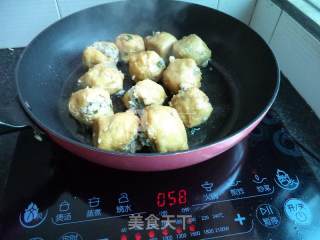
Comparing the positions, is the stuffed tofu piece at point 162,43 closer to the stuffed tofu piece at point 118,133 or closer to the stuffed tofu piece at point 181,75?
the stuffed tofu piece at point 181,75

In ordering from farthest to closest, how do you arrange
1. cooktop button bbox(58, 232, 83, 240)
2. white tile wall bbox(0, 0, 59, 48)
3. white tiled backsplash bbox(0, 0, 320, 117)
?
1. white tile wall bbox(0, 0, 59, 48)
2. white tiled backsplash bbox(0, 0, 320, 117)
3. cooktop button bbox(58, 232, 83, 240)

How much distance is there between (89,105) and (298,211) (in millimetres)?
538

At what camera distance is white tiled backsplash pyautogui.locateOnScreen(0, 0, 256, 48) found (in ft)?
3.19

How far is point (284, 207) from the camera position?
0.62 m

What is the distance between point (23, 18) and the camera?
100cm

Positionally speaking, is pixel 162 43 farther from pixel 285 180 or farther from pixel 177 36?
pixel 285 180

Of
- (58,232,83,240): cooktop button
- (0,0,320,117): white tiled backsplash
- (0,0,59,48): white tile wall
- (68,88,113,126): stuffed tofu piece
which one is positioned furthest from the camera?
(0,0,59,48): white tile wall

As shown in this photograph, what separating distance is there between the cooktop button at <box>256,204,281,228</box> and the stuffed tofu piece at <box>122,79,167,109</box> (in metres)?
0.38

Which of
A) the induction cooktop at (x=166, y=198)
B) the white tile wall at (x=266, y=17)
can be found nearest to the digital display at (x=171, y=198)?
the induction cooktop at (x=166, y=198)

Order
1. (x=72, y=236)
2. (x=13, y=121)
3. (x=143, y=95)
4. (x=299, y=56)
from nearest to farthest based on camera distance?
1. (x=72, y=236)
2. (x=13, y=121)
3. (x=143, y=95)
4. (x=299, y=56)

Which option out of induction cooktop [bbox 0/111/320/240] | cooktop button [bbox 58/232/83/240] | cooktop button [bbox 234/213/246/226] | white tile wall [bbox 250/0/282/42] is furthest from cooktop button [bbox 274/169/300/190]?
white tile wall [bbox 250/0/282/42]

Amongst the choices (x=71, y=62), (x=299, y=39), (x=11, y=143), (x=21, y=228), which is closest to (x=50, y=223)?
(x=21, y=228)

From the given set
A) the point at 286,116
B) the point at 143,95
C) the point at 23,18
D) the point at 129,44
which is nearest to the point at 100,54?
the point at 129,44

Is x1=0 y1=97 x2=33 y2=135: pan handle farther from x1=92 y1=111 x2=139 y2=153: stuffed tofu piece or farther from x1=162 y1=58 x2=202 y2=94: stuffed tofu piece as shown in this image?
x1=162 y1=58 x2=202 y2=94: stuffed tofu piece
